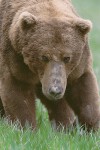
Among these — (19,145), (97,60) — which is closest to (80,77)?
(19,145)

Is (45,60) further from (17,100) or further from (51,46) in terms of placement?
(17,100)

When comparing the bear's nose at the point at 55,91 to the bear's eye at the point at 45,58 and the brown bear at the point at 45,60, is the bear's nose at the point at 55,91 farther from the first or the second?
the bear's eye at the point at 45,58

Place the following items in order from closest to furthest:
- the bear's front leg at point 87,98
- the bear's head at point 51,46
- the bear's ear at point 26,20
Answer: the bear's head at point 51,46, the bear's ear at point 26,20, the bear's front leg at point 87,98

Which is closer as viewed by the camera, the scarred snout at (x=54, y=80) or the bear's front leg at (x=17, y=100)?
the scarred snout at (x=54, y=80)

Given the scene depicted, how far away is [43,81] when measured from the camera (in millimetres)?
6859

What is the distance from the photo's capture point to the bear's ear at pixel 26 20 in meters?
6.84

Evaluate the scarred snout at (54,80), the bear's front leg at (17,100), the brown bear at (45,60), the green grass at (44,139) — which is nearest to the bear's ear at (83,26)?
the brown bear at (45,60)

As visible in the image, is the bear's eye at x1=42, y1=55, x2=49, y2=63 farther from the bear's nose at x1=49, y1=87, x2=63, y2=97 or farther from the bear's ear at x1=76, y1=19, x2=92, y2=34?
the bear's ear at x1=76, y1=19, x2=92, y2=34

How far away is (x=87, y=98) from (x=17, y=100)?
29.7 inches

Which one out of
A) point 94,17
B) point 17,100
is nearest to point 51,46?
point 17,100

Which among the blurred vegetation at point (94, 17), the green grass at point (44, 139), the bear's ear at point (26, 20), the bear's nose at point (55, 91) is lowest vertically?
the blurred vegetation at point (94, 17)

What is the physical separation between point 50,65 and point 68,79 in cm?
54

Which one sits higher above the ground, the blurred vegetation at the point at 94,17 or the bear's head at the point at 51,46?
the bear's head at the point at 51,46

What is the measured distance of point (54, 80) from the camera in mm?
6711
